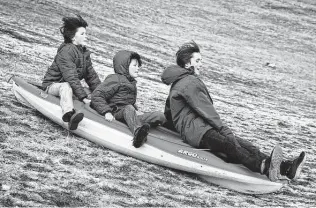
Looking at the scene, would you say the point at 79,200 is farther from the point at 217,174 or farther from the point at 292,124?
the point at 292,124

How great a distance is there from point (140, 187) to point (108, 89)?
5.45ft

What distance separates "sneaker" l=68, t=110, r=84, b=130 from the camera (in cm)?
631

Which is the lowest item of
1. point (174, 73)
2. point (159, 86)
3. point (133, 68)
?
point (159, 86)

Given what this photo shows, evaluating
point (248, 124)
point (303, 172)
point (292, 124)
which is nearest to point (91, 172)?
point (303, 172)

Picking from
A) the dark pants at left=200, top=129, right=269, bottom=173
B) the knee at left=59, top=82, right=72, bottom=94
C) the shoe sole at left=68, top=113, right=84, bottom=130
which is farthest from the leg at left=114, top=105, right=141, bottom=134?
the dark pants at left=200, top=129, right=269, bottom=173

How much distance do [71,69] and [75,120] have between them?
3.04 feet

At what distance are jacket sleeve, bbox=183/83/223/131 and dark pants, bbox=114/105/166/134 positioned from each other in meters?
0.68

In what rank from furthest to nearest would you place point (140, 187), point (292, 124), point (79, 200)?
point (292, 124) < point (140, 187) < point (79, 200)

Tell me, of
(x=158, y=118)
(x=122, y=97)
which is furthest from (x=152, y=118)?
(x=122, y=97)

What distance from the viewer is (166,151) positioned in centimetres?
614

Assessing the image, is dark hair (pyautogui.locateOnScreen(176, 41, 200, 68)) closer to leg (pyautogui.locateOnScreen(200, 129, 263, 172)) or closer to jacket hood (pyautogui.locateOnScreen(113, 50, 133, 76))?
jacket hood (pyautogui.locateOnScreen(113, 50, 133, 76))

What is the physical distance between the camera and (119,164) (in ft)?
20.4

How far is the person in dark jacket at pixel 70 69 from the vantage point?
676 centimetres

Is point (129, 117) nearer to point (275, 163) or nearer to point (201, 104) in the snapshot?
point (201, 104)
